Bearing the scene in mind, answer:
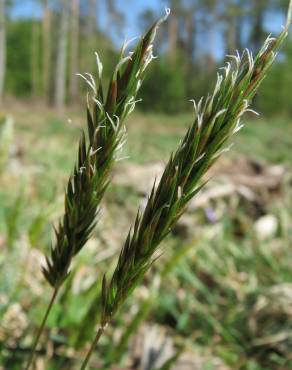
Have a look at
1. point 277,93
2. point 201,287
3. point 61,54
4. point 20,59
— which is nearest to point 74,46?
point 61,54

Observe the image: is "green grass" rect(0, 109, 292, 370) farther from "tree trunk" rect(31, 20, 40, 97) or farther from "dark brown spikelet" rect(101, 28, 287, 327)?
"tree trunk" rect(31, 20, 40, 97)

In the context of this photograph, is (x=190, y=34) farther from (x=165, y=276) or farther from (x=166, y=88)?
(x=165, y=276)

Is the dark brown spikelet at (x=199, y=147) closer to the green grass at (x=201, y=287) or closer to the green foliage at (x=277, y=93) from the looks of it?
the green grass at (x=201, y=287)

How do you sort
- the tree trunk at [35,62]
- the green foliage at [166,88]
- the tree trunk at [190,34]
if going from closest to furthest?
the green foliage at [166,88] < the tree trunk at [35,62] < the tree trunk at [190,34]

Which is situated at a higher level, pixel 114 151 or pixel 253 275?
pixel 114 151

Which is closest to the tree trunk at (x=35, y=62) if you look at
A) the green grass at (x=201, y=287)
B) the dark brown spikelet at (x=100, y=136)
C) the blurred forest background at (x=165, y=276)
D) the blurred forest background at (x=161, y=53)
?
the blurred forest background at (x=161, y=53)

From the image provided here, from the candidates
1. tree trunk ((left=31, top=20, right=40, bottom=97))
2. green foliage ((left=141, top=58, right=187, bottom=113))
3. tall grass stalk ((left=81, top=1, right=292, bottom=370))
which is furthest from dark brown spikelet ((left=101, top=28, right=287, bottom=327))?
tree trunk ((left=31, top=20, right=40, bottom=97))

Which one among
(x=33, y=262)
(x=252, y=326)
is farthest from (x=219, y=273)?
(x=33, y=262)

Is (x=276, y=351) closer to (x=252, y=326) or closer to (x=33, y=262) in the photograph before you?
(x=252, y=326)
